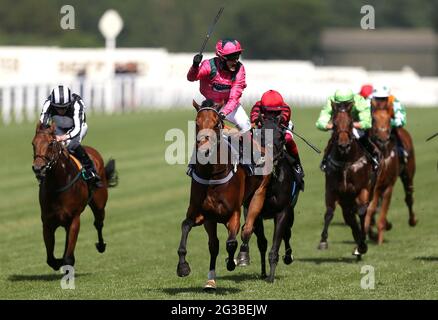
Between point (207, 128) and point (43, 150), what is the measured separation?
221 centimetres

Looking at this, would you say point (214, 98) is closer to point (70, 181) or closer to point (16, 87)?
point (70, 181)

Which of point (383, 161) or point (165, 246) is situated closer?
point (383, 161)

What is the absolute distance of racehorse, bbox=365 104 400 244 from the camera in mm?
16312

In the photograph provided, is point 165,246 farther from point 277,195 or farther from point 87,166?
point 277,195

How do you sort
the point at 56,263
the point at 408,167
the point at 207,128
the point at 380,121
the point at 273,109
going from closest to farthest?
the point at 207,128, the point at 273,109, the point at 56,263, the point at 380,121, the point at 408,167

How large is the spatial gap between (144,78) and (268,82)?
7789 mm

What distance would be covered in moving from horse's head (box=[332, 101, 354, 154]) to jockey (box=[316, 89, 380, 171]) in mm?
61

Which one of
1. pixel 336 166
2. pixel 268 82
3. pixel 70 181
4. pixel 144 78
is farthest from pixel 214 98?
pixel 268 82

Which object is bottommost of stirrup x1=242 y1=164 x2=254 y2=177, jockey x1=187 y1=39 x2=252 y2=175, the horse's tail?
the horse's tail

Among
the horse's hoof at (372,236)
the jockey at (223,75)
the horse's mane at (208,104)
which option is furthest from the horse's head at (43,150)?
the horse's hoof at (372,236)

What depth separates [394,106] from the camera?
56.3 feet

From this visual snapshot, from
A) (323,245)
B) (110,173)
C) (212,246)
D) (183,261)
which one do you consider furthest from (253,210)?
(323,245)

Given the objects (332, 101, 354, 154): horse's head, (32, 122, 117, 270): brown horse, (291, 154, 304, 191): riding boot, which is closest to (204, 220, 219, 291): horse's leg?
(291, 154, 304, 191): riding boot

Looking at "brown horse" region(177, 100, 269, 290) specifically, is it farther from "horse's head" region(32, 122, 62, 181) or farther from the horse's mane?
"horse's head" region(32, 122, 62, 181)
